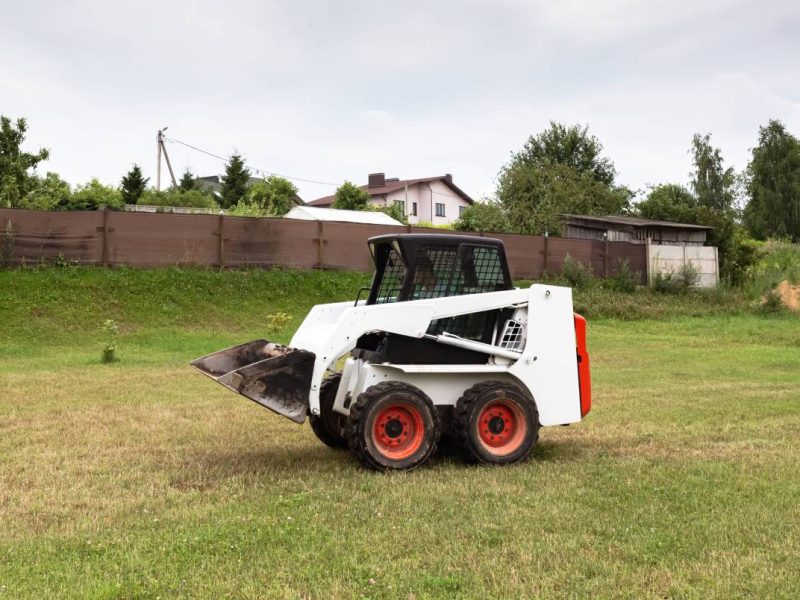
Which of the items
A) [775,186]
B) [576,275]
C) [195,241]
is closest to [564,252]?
[576,275]

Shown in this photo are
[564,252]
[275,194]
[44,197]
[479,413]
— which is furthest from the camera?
[275,194]

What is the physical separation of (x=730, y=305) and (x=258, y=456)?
2393cm

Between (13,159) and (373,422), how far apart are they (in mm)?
32114

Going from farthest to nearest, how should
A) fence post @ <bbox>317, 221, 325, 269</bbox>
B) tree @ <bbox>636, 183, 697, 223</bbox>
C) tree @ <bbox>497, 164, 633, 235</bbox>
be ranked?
1. tree @ <bbox>497, 164, 633, 235</bbox>
2. tree @ <bbox>636, 183, 697, 223</bbox>
3. fence post @ <bbox>317, 221, 325, 269</bbox>

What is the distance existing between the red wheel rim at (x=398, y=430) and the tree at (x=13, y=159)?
30.4m

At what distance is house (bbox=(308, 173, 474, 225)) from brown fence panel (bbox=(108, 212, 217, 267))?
42.2 meters

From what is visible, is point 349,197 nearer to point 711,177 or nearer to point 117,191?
→ point 117,191

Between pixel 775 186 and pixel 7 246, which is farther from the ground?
pixel 775 186

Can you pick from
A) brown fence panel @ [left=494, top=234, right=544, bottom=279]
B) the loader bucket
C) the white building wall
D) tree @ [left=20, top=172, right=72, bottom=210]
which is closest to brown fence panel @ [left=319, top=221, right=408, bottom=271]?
brown fence panel @ [left=494, top=234, right=544, bottom=279]

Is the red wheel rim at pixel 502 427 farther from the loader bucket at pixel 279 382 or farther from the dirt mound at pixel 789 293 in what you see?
the dirt mound at pixel 789 293

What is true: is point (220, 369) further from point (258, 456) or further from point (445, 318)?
point (445, 318)

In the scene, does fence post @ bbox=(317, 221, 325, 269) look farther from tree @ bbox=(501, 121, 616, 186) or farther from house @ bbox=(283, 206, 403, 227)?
tree @ bbox=(501, 121, 616, 186)

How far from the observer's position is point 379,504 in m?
6.01

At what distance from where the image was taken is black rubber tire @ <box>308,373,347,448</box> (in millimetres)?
8164
